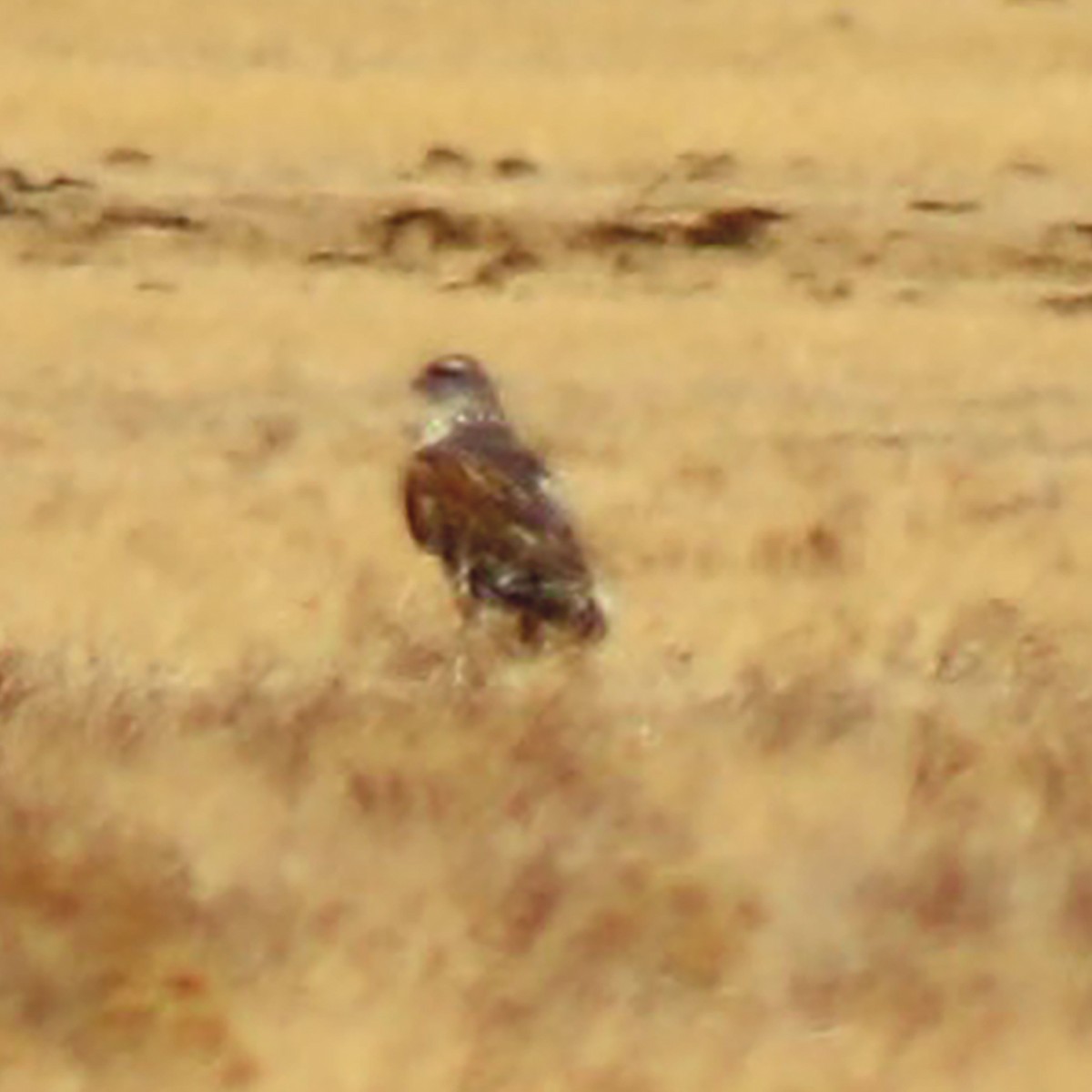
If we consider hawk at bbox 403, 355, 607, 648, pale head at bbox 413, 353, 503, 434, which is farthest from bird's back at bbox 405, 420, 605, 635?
pale head at bbox 413, 353, 503, 434

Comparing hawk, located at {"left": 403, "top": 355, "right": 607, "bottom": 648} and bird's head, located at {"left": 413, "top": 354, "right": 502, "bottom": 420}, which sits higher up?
hawk, located at {"left": 403, "top": 355, "right": 607, "bottom": 648}

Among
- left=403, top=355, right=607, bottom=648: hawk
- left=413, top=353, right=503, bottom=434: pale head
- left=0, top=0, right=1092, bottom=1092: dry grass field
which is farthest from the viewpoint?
left=413, top=353, right=503, bottom=434: pale head

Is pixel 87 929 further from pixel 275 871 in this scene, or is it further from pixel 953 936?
pixel 953 936

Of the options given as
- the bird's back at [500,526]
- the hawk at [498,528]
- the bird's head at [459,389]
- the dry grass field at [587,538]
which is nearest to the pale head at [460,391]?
the bird's head at [459,389]

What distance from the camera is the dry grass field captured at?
30.6ft

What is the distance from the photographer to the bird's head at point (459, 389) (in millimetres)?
14164

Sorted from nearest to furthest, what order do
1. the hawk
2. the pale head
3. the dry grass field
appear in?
the dry grass field < the hawk < the pale head

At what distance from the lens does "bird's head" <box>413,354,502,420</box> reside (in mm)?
14164

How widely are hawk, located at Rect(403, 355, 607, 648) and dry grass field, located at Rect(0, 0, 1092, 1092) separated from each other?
135mm

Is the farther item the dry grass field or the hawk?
the hawk

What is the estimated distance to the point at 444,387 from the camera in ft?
47.9

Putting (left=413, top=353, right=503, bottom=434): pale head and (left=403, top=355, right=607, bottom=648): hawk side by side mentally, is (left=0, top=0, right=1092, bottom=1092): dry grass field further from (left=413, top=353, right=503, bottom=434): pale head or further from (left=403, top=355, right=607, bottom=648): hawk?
(left=413, top=353, right=503, bottom=434): pale head

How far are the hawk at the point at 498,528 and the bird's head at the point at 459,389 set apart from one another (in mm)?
180

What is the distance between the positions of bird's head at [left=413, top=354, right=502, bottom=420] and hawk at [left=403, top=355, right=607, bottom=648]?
0.18 metres
